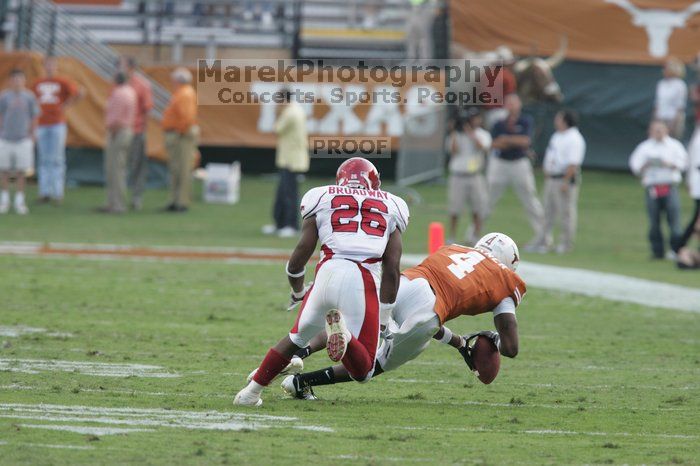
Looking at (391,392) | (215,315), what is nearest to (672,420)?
(391,392)

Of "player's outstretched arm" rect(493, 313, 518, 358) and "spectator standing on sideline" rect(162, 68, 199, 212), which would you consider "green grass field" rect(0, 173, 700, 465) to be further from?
"spectator standing on sideline" rect(162, 68, 199, 212)

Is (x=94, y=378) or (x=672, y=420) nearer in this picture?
(x=672, y=420)

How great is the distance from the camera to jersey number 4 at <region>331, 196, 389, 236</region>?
6.80 metres

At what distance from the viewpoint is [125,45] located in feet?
82.4

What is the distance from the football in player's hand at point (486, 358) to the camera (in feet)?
23.7

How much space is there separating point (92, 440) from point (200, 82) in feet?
54.3

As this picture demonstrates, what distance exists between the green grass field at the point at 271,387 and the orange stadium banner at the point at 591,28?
9719 millimetres

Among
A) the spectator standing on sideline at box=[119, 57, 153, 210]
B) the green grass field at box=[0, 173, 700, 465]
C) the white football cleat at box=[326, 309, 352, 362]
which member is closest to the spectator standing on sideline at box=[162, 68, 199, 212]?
the spectator standing on sideline at box=[119, 57, 153, 210]

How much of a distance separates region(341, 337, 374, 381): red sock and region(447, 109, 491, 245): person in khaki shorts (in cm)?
982

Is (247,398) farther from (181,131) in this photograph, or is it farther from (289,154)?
(181,131)

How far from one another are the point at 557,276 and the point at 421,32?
11.6 m

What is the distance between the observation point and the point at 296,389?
7.05 meters

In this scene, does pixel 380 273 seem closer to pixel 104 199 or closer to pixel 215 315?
pixel 215 315

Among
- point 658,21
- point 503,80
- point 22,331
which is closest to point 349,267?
point 22,331
